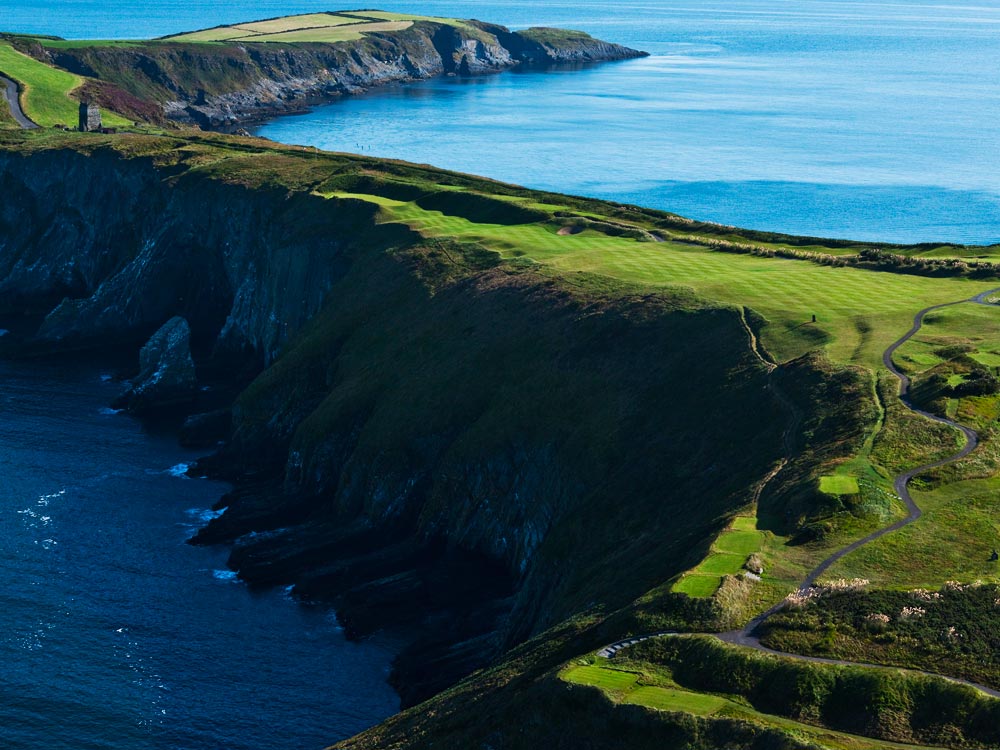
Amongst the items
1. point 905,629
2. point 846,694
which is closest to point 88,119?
point 905,629

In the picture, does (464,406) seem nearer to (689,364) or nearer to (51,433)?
(689,364)

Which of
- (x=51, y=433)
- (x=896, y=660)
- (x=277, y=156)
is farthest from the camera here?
(x=277, y=156)

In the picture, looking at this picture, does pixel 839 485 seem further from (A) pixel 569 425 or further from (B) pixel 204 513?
(B) pixel 204 513

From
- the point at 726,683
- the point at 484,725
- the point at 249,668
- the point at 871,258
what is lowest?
the point at 249,668

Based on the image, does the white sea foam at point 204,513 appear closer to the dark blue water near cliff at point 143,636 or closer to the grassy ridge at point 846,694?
the dark blue water near cliff at point 143,636

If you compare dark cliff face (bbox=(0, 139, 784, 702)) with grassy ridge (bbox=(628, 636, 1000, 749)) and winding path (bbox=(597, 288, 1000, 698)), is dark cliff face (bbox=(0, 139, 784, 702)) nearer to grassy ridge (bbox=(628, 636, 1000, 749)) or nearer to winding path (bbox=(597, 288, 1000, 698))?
winding path (bbox=(597, 288, 1000, 698))

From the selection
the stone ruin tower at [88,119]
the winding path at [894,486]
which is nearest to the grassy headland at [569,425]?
the winding path at [894,486]

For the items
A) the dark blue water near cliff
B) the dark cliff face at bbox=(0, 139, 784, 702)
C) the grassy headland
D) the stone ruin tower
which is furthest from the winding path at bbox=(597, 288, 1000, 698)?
the stone ruin tower

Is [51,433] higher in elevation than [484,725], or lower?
lower

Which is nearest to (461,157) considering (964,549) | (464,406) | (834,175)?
(834,175)
